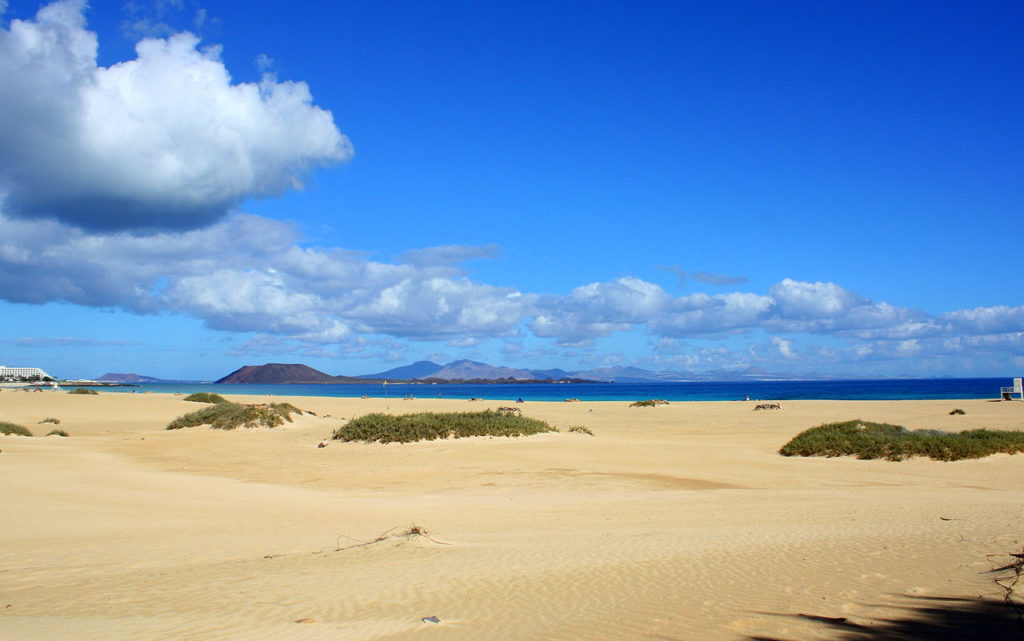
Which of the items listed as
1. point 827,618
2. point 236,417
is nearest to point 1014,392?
point 236,417

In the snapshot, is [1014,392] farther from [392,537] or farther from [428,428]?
[392,537]

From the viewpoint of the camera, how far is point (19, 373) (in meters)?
149

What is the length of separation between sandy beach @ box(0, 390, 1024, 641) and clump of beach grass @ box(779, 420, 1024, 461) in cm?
78

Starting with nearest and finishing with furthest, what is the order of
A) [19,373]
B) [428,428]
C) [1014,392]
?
[428,428] → [1014,392] → [19,373]

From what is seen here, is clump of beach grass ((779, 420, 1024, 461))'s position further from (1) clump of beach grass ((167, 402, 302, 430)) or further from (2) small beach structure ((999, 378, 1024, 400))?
(2) small beach structure ((999, 378, 1024, 400))

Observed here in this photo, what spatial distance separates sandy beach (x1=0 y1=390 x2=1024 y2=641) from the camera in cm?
620

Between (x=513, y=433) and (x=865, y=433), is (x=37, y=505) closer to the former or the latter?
(x=513, y=433)

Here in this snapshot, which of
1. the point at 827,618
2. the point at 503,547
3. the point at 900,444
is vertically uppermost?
the point at 900,444

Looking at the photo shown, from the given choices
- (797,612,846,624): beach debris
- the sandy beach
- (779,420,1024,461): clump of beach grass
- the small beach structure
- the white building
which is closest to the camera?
(797,612,846,624): beach debris

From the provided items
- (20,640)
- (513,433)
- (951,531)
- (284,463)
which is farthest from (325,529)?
(513,433)

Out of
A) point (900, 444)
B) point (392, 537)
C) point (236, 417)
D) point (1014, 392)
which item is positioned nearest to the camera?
point (392, 537)

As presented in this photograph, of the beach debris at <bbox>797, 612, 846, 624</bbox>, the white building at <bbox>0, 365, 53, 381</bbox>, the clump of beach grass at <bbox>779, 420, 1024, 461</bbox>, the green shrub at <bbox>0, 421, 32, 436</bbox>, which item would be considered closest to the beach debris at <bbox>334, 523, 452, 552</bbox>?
the beach debris at <bbox>797, 612, 846, 624</bbox>

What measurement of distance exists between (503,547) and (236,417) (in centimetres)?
2468

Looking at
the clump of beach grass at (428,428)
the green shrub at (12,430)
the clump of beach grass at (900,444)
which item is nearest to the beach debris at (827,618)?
the clump of beach grass at (900,444)
